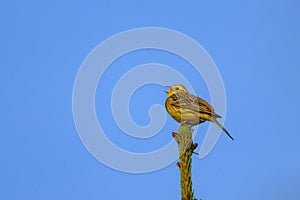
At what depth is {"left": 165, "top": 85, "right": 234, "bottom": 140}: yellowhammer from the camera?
1.09 metres

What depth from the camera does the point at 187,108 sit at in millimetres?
1104

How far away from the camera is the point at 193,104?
1122 millimetres

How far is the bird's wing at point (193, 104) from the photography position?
1114mm

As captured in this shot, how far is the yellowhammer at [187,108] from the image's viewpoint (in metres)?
1.09

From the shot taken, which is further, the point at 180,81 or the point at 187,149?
the point at 180,81

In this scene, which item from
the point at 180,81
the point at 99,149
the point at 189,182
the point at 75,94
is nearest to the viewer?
the point at 189,182

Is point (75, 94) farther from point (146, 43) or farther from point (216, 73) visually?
point (216, 73)

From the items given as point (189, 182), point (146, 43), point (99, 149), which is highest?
point (146, 43)

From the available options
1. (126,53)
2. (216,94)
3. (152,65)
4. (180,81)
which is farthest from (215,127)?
(126,53)

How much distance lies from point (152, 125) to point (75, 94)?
285 millimetres

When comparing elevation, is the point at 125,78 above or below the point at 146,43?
below

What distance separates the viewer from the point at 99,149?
108 centimetres

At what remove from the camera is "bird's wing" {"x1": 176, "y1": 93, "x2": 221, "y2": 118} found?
1114 mm

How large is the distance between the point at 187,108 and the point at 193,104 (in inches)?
1.1
